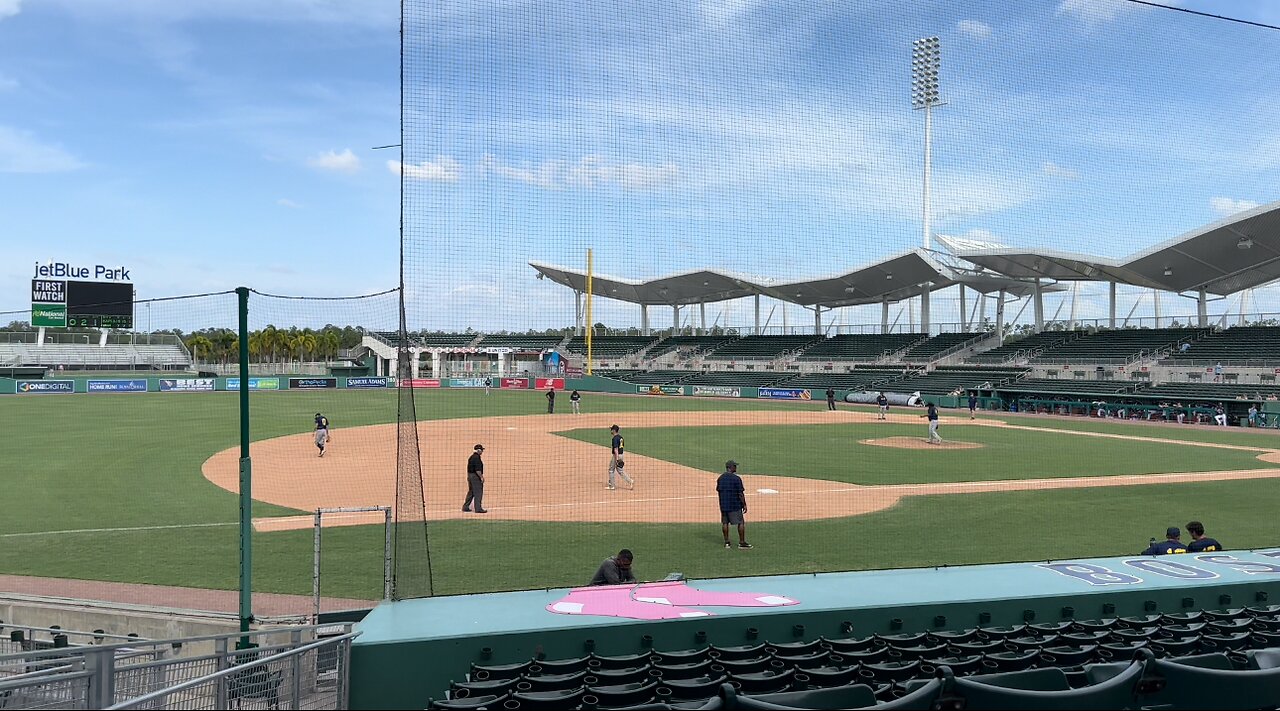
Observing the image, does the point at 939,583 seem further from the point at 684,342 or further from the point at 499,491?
the point at 684,342

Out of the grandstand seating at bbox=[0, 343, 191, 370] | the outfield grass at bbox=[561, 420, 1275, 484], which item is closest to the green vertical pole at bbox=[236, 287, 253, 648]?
the outfield grass at bbox=[561, 420, 1275, 484]

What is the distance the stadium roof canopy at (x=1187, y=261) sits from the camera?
3281 centimetres

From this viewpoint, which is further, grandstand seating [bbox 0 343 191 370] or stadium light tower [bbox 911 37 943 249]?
grandstand seating [bbox 0 343 191 370]

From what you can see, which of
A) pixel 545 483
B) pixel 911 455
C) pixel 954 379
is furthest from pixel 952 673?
pixel 954 379

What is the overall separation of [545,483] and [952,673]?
1486cm

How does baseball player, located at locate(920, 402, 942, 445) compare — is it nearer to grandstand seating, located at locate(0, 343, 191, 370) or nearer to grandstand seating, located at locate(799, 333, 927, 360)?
grandstand seating, located at locate(799, 333, 927, 360)

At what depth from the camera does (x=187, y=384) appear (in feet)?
182

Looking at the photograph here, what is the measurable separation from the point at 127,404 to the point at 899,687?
4718cm

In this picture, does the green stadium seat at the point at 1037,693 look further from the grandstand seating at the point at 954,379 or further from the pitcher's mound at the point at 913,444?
the grandstand seating at the point at 954,379

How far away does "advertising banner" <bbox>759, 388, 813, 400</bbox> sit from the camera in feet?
165

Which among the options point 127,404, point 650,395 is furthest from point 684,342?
point 127,404

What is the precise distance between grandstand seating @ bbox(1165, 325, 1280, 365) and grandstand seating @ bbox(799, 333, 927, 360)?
15.6 m

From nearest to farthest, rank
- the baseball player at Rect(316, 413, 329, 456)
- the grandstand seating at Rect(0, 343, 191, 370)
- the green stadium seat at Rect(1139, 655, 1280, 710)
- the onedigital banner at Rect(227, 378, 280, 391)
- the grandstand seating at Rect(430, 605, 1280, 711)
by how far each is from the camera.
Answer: the grandstand seating at Rect(430, 605, 1280, 711), the green stadium seat at Rect(1139, 655, 1280, 710), the baseball player at Rect(316, 413, 329, 456), the grandstand seating at Rect(0, 343, 191, 370), the onedigital banner at Rect(227, 378, 280, 391)

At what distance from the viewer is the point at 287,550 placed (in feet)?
38.6
